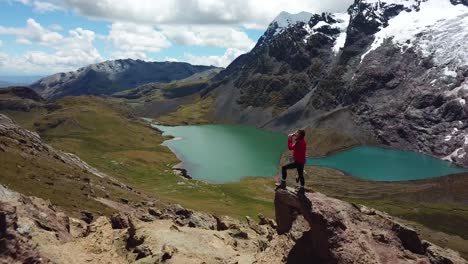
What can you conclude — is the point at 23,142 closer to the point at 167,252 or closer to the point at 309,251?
the point at 167,252

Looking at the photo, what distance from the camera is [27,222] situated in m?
39.0

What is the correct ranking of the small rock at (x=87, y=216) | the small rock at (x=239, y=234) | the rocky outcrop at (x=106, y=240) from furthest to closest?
1. the small rock at (x=87, y=216)
2. the small rock at (x=239, y=234)
3. the rocky outcrop at (x=106, y=240)

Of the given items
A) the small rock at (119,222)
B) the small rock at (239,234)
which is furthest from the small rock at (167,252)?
the small rock at (239,234)

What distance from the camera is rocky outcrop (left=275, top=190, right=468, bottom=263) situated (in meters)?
36.3

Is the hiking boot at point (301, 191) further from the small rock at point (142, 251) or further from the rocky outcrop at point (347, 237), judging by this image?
the small rock at point (142, 251)

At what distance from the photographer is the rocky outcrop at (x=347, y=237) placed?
36281 millimetres

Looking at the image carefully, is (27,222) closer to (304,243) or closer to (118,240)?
(118,240)

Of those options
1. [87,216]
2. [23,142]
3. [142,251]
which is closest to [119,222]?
[142,251]

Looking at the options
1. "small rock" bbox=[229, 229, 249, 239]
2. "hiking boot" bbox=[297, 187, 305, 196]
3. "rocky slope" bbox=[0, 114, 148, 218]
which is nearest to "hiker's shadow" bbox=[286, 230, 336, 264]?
"hiking boot" bbox=[297, 187, 305, 196]

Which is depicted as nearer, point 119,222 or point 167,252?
point 167,252

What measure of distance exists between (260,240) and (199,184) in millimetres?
137003

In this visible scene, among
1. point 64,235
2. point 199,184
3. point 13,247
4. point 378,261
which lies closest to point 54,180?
point 64,235

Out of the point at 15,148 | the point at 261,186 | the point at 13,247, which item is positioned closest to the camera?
the point at 13,247

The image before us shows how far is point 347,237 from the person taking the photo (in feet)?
120
